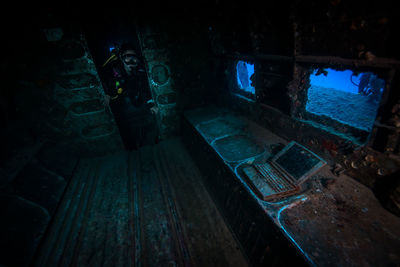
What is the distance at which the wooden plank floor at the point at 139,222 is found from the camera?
223cm

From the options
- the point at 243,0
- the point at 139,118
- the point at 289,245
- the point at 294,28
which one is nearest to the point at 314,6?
the point at 294,28

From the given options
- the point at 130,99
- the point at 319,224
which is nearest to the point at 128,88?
the point at 130,99

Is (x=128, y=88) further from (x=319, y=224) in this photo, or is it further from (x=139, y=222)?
(x=319, y=224)

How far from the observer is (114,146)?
4.42 metres

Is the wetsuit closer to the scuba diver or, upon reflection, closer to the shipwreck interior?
the scuba diver

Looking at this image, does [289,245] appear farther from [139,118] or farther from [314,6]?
[139,118]

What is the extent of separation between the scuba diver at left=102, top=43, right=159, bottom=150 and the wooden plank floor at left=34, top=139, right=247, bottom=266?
1.31 m

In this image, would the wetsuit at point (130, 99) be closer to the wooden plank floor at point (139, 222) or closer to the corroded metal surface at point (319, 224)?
the wooden plank floor at point (139, 222)

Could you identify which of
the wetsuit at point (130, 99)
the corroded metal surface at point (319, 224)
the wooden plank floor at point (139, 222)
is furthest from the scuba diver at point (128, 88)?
the corroded metal surface at point (319, 224)

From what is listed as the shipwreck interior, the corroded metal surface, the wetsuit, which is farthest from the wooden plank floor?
the wetsuit

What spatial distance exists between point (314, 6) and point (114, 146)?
4574 millimetres

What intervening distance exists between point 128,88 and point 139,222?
369 cm

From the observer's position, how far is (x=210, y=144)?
9.88 feet

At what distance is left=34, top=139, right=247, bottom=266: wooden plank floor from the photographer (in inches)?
87.7
